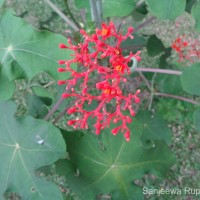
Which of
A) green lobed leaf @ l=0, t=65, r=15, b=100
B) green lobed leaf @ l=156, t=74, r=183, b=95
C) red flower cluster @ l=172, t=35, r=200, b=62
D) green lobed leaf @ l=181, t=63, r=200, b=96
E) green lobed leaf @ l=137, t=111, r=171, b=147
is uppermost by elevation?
green lobed leaf @ l=0, t=65, r=15, b=100

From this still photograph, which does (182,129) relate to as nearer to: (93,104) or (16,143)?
(93,104)

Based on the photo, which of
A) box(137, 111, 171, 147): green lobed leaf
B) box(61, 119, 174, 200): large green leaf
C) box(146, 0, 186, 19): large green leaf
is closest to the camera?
box(146, 0, 186, 19): large green leaf

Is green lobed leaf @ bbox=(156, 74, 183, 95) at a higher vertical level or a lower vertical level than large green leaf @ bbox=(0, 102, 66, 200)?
lower

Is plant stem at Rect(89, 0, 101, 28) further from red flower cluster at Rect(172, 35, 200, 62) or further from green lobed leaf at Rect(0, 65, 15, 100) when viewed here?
red flower cluster at Rect(172, 35, 200, 62)

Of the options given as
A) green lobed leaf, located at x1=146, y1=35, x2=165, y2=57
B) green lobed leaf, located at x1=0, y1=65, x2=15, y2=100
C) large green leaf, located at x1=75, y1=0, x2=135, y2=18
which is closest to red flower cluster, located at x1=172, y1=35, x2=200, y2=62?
green lobed leaf, located at x1=146, y1=35, x2=165, y2=57

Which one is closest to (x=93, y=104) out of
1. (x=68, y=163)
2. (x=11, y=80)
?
(x=68, y=163)

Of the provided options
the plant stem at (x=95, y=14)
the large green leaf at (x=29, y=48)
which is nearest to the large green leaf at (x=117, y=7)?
the plant stem at (x=95, y=14)

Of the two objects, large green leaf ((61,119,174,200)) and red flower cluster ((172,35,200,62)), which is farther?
red flower cluster ((172,35,200,62))

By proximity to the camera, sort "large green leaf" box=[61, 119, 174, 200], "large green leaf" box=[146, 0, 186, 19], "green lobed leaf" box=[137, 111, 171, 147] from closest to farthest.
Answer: "large green leaf" box=[146, 0, 186, 19]
"large green leaf" box=[61, 119, 174, 200]
"green lobed leaf" box=[137, 111, 171, 147]
